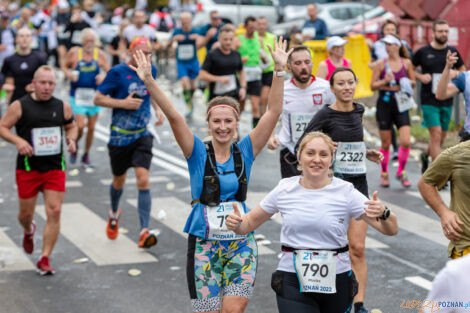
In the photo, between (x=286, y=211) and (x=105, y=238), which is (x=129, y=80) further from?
(x=286, y=211)

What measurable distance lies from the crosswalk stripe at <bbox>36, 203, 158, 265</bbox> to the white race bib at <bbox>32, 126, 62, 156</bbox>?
4.08ft

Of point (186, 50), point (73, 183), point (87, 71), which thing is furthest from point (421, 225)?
point (186, 50)

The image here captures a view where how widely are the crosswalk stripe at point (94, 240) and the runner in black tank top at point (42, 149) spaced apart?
0.64 m

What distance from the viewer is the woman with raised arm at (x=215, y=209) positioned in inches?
228

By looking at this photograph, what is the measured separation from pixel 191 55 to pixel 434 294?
1610 centimetres

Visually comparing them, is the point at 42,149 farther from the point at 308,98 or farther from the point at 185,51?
the point at 185,51

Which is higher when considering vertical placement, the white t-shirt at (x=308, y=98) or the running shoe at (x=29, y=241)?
the white t-shirt at (x=308, y=98)

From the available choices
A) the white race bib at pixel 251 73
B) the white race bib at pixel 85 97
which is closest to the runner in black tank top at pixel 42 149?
the white race bib at pixel 85 97

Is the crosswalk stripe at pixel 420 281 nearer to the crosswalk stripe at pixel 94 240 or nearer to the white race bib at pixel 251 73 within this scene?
the crosswalk stripe at pixel 94 240

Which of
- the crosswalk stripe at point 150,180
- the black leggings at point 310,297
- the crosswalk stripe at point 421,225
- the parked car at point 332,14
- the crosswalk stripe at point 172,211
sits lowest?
the crosswalk stripe at point 421,225

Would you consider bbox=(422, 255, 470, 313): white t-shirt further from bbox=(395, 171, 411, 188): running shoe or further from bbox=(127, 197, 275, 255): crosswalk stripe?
bbox=(395, 171, 411, 188): running shoe

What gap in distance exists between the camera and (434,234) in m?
9.98

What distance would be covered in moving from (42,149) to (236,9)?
74.6ft

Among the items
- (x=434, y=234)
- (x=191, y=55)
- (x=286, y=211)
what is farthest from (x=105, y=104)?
(x=191, y=55)
